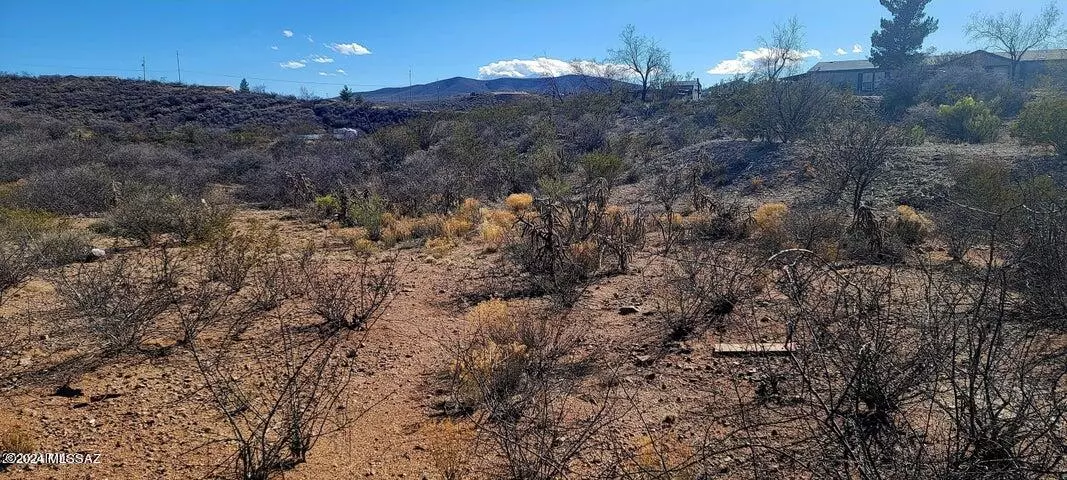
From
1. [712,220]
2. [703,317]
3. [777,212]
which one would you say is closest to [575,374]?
[703,317]

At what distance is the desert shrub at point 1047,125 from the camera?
40.1ft

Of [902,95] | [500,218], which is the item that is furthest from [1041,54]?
[500,218]

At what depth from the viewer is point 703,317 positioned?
581 centimetres

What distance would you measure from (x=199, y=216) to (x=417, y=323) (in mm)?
6389

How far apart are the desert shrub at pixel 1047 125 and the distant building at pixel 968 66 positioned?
2050 cm

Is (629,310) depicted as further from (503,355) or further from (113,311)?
(113,311)

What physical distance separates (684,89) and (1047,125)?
32.6m

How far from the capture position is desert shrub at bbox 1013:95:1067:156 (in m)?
12.2

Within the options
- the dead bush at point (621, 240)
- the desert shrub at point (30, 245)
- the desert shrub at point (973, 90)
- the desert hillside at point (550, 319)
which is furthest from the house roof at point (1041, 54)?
the desert shrub at point (30, 245)

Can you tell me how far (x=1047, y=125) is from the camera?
12.5 metres

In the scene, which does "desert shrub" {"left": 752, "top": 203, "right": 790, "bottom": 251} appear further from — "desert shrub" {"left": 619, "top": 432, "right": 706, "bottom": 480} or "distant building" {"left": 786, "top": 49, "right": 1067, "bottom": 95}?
"distant building" {"left": 786, "top": 49, "right": 1067, "bottom": 95}

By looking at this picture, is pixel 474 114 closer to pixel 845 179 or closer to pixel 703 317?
pixel 845 179

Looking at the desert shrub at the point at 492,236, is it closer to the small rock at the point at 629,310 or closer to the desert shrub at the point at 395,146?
the small rock at the point at 629,310

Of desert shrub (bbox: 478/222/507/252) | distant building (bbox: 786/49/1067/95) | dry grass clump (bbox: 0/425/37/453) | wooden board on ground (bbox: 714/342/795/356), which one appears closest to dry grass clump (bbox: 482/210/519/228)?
desert shrub (bbox: 478/222/507/252)
